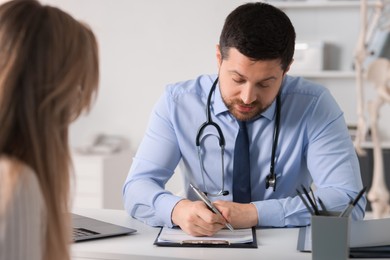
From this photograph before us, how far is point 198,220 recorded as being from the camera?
5.95 ft

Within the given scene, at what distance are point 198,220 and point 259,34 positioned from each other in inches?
23.1

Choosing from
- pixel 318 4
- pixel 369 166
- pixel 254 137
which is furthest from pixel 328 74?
pixel 254 137

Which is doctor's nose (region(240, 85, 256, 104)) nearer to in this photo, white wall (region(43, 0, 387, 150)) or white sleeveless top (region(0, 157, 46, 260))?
white sleeveless top (region(0, 157, 46, 260))

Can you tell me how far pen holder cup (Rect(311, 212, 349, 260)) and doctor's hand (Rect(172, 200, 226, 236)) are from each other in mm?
318

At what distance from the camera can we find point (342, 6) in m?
4.30

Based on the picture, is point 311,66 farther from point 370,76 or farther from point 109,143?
point 109,143

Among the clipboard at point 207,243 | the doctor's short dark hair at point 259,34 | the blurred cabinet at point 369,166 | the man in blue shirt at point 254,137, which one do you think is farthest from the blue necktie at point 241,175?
the blurred cabinet at point 369,166

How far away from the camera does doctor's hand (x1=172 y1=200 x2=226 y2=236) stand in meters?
1.80

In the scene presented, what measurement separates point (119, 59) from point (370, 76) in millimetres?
1813

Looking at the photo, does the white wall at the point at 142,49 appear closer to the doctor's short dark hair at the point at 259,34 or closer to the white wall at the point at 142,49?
the white wall at the point at 142,49

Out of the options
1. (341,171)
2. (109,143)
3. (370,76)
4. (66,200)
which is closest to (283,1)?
(370,76)

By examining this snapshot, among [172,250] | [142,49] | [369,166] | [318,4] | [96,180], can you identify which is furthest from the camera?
[142,49]

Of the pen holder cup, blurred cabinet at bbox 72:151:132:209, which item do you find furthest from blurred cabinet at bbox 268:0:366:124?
the pen holder cup

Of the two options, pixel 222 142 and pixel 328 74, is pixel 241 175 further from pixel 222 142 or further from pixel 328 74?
pixel 328 74
